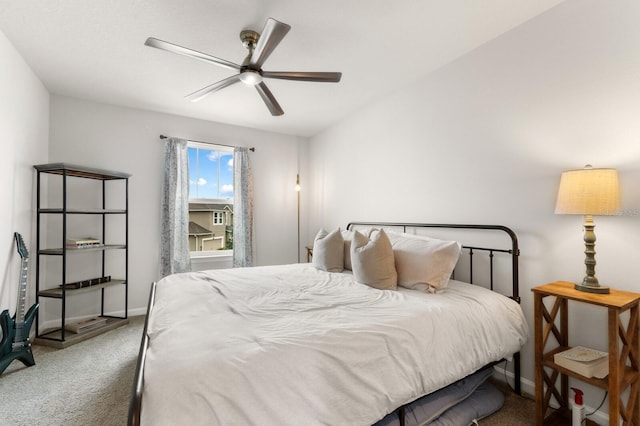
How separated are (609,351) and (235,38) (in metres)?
3.01

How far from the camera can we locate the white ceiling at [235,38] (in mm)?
1883

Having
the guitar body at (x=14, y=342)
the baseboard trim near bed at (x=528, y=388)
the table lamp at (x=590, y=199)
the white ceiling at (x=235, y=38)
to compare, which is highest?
the white ceiling at (x=235, y=38)

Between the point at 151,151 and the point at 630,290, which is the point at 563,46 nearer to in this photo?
the point at 630,290

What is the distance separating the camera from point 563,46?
1850mm

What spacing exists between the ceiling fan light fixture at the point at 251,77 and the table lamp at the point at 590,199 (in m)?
2.08

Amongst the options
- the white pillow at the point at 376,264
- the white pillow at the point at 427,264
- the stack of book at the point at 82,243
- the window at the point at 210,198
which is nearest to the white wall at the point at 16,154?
the stack of book at the point at 82,243

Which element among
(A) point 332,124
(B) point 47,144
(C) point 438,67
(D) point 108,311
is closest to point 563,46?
(C) point 438,67

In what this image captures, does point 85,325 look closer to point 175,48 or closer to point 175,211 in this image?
point 175,211

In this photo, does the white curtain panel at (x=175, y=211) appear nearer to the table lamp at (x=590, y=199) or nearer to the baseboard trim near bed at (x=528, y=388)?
the baseboard trim near bed at (x=528, y=388)

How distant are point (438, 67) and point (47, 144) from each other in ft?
13.7

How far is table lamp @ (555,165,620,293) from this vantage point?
1492 millimetres

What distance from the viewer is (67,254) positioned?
3.19m

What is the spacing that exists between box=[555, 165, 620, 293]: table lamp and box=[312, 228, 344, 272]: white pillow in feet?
5.56

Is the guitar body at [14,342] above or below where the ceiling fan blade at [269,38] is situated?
below
